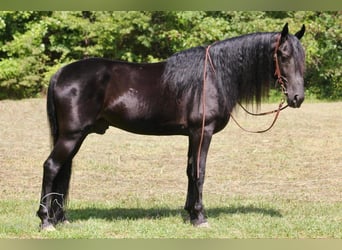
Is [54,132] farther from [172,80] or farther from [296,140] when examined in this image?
[296,140]

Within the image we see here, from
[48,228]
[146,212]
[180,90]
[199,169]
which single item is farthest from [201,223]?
[48,228]

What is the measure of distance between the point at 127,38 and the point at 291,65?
1367 cm

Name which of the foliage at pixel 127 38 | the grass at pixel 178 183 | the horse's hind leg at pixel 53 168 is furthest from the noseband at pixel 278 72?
the foliage at pixel 127 38

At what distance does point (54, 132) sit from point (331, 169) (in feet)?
17.4

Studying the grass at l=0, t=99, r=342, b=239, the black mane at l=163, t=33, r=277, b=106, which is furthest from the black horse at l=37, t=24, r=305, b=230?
the grass at l=0, t=99, r=342, b=239

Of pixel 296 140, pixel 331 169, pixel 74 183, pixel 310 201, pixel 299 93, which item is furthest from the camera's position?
pixel 296 140

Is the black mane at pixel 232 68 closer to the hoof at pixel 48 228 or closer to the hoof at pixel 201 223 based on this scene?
the hoof at pixel 201 223

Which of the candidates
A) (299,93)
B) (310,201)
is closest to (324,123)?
(310,201)

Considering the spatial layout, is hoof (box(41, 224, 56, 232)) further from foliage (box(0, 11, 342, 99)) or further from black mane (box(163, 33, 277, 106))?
foliage (box(0, 11, 342, 99))

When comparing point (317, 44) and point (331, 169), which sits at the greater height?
point (317, 44)

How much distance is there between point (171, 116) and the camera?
4.88m

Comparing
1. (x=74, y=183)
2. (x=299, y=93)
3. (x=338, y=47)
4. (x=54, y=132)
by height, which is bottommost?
(x=74, y=183)

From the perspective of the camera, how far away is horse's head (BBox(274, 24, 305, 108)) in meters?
4.67

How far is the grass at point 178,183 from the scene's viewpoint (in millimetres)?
4820
